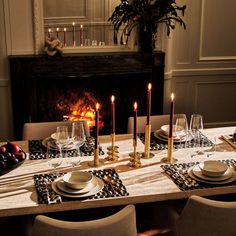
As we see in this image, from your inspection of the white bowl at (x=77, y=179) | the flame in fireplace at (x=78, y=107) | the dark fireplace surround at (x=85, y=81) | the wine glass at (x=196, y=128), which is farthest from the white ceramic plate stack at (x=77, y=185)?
the flame in fireplace at (x=78, y=107)

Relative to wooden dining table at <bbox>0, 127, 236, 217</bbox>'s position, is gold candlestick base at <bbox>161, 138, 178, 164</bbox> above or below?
above

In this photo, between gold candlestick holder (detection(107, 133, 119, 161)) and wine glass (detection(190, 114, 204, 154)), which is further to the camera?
wine glass (detection(190, 114, 204, 154))

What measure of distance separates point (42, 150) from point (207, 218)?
1.01 meters

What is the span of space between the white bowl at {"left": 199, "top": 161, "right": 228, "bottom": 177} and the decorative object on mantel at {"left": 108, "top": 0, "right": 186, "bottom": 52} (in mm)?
2119

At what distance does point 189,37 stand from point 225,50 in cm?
41

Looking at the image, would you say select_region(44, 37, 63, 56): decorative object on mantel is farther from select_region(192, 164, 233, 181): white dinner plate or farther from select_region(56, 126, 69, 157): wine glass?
select_region(192, 164, 233, 181): white dinner plate

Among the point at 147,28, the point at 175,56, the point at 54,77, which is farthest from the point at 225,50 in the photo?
the point at 54,77

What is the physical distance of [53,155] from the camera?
2529 mm

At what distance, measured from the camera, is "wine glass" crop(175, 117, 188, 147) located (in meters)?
2.61

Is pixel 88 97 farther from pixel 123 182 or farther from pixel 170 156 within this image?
pixel 123 182

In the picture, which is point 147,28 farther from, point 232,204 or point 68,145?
point 232,204

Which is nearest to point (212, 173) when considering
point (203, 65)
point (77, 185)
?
point (77, 185)

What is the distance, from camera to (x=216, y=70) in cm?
473

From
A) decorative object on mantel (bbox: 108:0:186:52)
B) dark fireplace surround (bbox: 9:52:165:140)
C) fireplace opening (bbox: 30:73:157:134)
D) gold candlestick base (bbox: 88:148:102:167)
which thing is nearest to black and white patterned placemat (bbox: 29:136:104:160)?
gold candlestick base (bbox: 88:148:102:167)
